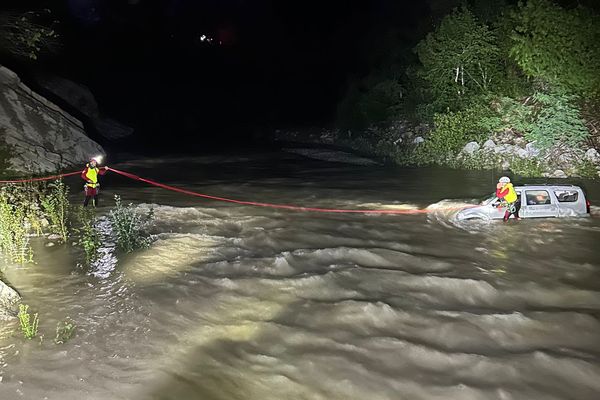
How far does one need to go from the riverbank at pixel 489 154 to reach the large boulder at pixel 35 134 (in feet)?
57.1

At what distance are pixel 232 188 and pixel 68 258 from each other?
975 cm

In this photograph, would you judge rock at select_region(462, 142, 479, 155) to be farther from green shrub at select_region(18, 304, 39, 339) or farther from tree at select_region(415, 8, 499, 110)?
green shrub at select_region(18, 304, 39, 339)

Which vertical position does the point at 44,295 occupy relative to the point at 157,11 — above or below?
below

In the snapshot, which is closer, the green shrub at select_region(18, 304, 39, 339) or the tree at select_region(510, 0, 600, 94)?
the green shrub at select_region(18, 304, 39, 339)

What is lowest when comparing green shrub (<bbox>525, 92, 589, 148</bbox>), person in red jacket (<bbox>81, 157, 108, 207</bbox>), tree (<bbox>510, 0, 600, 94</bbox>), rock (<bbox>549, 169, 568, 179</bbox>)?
person in red jacket (<bbox>81, 157, 108, 207</bbox>)

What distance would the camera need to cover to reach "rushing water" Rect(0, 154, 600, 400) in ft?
18.9

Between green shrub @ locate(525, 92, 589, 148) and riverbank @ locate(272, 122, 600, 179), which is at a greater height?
green shrub @ locate(525, 92, 589, 148)

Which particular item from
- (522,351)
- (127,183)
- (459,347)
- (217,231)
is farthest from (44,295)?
(127,183)

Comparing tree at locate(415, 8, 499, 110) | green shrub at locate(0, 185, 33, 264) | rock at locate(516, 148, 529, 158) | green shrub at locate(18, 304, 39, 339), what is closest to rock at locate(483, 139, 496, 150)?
rock at locate(516, 148, 529, 158)

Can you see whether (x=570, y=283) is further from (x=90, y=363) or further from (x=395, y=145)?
(x=395, y=145)

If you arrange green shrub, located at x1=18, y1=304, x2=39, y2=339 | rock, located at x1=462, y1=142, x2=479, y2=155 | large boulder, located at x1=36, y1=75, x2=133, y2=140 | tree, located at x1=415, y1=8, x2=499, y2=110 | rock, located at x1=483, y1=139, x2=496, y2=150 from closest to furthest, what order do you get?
green shrub, located at x1=18, y1=304, x2=39, y2=339 < rock, located at x1=483, y1=139, x2=496, y2=150 < rock, located at x1=462, y1=142, x2=479, y2=155 < tree, located at x1=415, y1=8, x2=499, y2=110 < large boulder, located at x1=36, y1=75, x2=133, y2=140

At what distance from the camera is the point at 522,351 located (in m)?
6.45

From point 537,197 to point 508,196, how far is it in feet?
4.09

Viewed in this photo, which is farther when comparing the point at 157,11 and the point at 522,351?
the point at 157,11
